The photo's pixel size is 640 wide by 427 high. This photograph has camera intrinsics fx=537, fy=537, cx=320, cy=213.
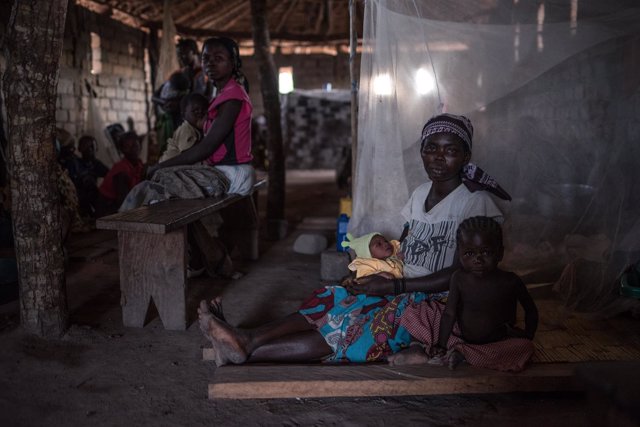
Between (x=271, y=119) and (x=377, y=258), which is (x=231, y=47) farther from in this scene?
(x=271, y=119)

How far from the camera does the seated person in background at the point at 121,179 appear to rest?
19.4 ft

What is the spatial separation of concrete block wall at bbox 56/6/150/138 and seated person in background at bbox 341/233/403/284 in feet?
A: 21.7

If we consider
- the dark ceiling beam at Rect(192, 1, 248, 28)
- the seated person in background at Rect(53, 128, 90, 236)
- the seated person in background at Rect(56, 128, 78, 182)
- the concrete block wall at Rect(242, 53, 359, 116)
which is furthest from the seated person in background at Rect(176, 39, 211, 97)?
the concrete block wall at Rect(242, 53, 359, 116)

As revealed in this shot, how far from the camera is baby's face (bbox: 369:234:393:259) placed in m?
2.96

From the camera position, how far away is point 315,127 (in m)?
14.1

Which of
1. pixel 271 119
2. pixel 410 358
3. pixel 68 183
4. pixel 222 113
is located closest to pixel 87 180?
pixel 68 183

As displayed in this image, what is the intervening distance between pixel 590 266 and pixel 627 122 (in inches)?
36.0

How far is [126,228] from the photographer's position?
2.97 m

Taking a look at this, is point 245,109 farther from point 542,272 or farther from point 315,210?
point 315,210

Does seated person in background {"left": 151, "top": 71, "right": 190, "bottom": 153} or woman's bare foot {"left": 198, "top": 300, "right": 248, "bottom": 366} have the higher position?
seated person in background {"left": 151, "top": 71, "right": 190, "bottom": 153}

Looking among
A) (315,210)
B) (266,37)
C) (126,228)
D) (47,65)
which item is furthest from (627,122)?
(315,210)

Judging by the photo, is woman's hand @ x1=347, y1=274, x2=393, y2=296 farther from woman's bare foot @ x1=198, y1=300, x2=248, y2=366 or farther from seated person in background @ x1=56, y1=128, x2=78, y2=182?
seated person in background @ x1=56, y1=128, x2=78, y2=182

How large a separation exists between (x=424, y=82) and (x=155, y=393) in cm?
228

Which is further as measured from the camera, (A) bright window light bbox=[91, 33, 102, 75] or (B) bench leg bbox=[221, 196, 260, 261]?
(A) bright window light bbox=[91, 33, 102, 75]
